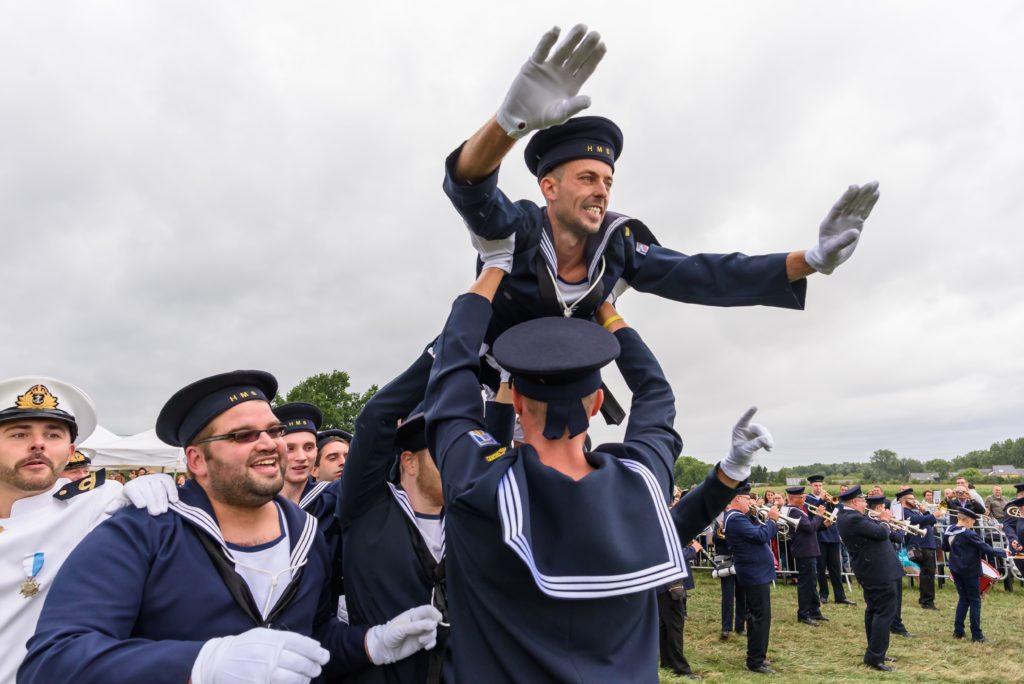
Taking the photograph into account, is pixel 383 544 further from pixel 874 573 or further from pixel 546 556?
pixel 874 573

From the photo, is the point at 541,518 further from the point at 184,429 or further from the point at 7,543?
the point at 7,543

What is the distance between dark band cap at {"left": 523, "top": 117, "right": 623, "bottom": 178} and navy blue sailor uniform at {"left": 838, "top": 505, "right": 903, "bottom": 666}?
9853 mm

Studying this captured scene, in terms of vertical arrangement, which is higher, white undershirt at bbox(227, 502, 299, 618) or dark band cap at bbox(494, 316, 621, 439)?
dark band cap at bbox(494, 316, 621, 439)

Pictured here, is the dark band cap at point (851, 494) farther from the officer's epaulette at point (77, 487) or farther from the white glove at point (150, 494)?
the white glove at point (150, 494)

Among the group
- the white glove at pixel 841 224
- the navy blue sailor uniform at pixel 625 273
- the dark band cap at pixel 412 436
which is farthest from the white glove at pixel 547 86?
the dark band cap at pixel 412 436

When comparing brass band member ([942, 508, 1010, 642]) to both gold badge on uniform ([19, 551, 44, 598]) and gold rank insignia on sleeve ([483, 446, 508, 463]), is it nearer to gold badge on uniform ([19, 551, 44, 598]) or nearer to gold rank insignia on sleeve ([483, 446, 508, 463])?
gold rank insignia on sleeve ([483, 446, 508, 463])

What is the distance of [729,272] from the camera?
2.98 m

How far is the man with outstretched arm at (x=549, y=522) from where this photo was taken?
1947 millimetres

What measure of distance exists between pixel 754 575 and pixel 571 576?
950 centimetres

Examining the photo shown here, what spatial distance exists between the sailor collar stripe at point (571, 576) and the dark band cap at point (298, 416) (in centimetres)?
377

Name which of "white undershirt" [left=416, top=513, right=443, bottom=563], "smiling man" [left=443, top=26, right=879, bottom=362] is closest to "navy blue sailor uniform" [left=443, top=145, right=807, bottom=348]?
"smiling man" [left=443, top=26, right=879, bottom=362]

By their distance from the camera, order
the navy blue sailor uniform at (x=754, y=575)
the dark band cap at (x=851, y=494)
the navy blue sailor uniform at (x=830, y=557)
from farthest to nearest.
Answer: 1. the navy blue sailor uniform at (x=830, y=557)
2. the dark band cap at (x=851, y=494)
3. the navy blue sailor uniform at (x=754, y=575)

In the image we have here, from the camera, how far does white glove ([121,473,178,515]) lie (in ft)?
8.36

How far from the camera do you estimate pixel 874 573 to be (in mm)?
10148
